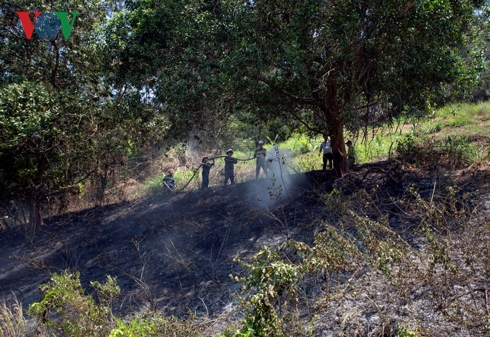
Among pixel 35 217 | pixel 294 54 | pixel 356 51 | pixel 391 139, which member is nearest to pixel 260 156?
pixel 391 139

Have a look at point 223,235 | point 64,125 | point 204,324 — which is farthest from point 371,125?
point 64,125

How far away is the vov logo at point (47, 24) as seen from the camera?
11.3 m

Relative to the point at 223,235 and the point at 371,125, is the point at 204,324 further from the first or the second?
the point at 371,125

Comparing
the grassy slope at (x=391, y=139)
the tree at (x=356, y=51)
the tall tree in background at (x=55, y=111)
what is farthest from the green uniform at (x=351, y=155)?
the tall tree in background at (x=55, y=111)

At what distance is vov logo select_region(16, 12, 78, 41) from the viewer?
446 inches

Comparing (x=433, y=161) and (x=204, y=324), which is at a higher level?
(x=433, y=161)

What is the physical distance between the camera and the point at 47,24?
11.4 meters

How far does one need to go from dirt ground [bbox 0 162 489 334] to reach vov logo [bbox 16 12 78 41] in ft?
14.6

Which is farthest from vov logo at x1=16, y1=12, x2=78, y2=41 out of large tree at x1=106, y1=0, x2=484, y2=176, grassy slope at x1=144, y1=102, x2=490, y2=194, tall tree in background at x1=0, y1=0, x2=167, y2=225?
grassy slope at x1=144, y1=102, x2=490, y2=194

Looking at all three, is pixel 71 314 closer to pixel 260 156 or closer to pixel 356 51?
pixel 356 51

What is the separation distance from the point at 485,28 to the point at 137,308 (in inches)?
314

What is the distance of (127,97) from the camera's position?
9.99 m

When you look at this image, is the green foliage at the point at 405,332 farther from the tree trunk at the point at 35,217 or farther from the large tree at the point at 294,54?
the tree trunk at the point at 35,217

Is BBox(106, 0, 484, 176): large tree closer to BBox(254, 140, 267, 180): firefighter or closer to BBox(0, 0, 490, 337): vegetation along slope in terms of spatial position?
BBox(0, 0, 490, 337): vegetation along slope
